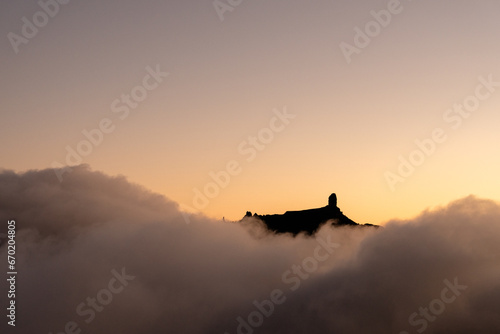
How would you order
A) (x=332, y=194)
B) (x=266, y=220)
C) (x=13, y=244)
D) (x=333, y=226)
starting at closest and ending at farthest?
(x=13, y=244), (x=332, y=194), (x=333, y=226), (x=266, y=220)

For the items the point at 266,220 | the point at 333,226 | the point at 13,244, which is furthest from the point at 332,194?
the point at 13,244

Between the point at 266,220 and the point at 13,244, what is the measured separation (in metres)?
121

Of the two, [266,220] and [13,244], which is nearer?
[13,244]

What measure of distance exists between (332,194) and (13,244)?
10167 centimetres

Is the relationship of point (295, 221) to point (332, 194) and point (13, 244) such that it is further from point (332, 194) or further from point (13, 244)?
point (13, 244)

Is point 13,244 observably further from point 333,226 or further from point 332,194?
point 333,226

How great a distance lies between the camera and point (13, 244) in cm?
7312

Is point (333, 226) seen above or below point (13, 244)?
below

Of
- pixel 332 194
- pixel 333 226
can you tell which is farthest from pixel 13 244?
pixel 333 226

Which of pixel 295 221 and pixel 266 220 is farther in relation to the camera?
pixel 266 220

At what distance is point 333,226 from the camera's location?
6270 inches

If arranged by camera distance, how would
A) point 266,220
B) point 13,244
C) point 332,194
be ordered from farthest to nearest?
point 266,220, point 332,194, point 13,244

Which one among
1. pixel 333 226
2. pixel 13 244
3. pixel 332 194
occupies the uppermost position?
pixel 13 244

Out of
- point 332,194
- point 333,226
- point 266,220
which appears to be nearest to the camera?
point 332,194
